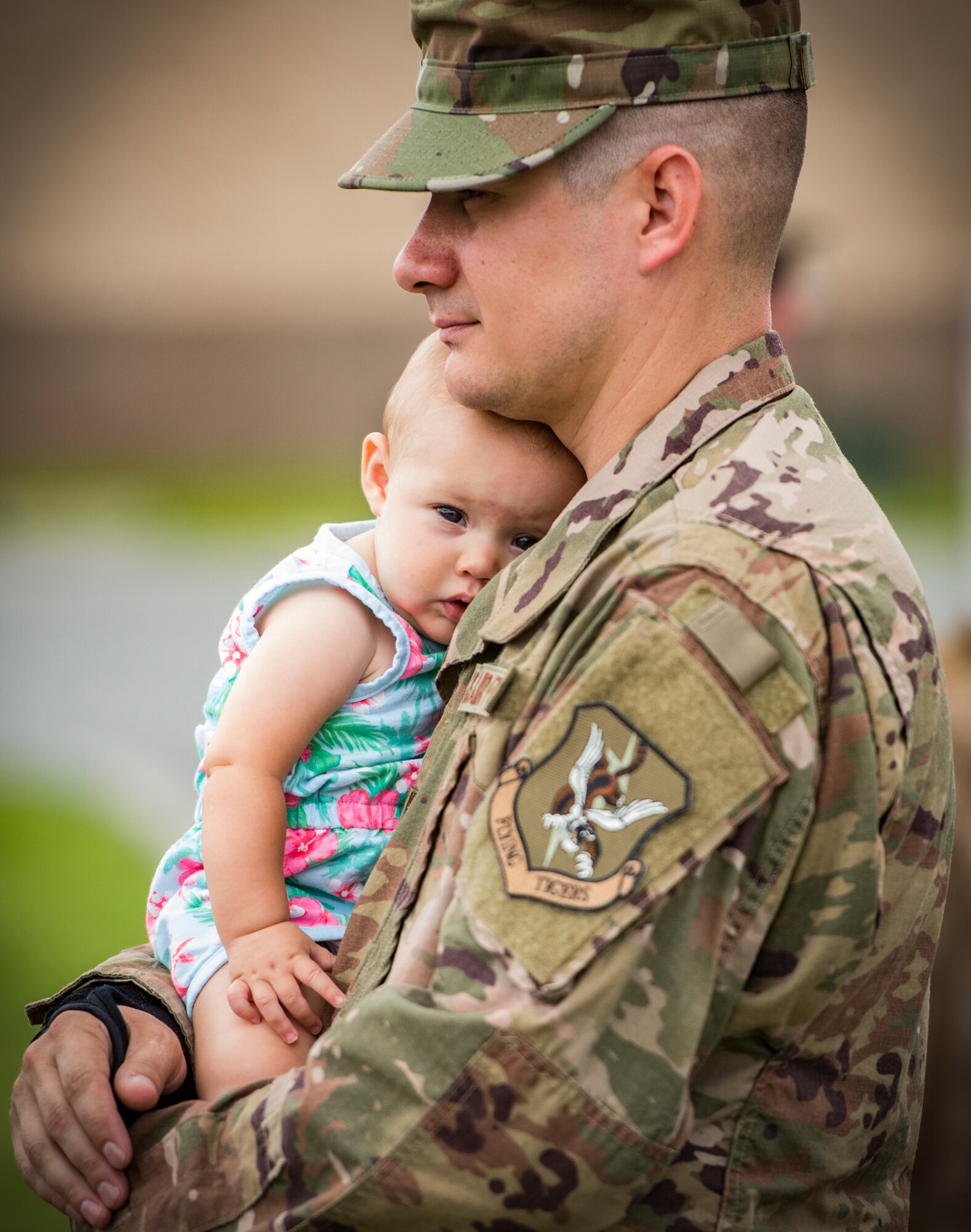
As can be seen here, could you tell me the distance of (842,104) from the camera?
10.6 metres

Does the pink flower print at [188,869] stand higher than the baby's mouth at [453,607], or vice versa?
the baby's mouth at [453,607]

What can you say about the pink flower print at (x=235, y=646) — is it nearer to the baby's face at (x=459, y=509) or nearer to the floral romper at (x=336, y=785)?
the floral romper at (x=336, y=785)

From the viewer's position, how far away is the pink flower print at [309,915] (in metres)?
1.75

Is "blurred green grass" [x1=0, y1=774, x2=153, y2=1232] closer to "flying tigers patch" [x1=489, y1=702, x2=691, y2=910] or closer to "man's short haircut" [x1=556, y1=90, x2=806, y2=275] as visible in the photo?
"flying tigers patch" [x1=489, y1=702, x2=691, y2=910]

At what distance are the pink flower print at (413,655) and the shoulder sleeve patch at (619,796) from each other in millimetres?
580

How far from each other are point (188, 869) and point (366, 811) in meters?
0.31

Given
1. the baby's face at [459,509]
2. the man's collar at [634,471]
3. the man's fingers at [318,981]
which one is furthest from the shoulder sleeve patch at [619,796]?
the baby's face at [459,509]

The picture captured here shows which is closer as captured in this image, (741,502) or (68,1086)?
(741,502)

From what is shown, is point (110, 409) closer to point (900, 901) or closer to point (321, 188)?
point (321, 188)

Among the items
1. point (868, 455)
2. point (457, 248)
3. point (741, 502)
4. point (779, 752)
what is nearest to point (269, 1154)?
point (779, 752)

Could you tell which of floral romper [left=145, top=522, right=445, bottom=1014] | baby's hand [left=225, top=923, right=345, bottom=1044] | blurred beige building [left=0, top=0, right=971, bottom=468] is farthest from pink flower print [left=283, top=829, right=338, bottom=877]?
blurred beige building [left=0, top=0, right=971, bottom=468]

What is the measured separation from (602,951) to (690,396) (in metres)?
0.71

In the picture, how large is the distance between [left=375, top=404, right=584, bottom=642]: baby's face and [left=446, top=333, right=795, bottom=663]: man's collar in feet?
0.65

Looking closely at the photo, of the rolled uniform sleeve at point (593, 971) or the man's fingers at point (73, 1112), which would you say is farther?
the man's fingers at point (73, 1112)
